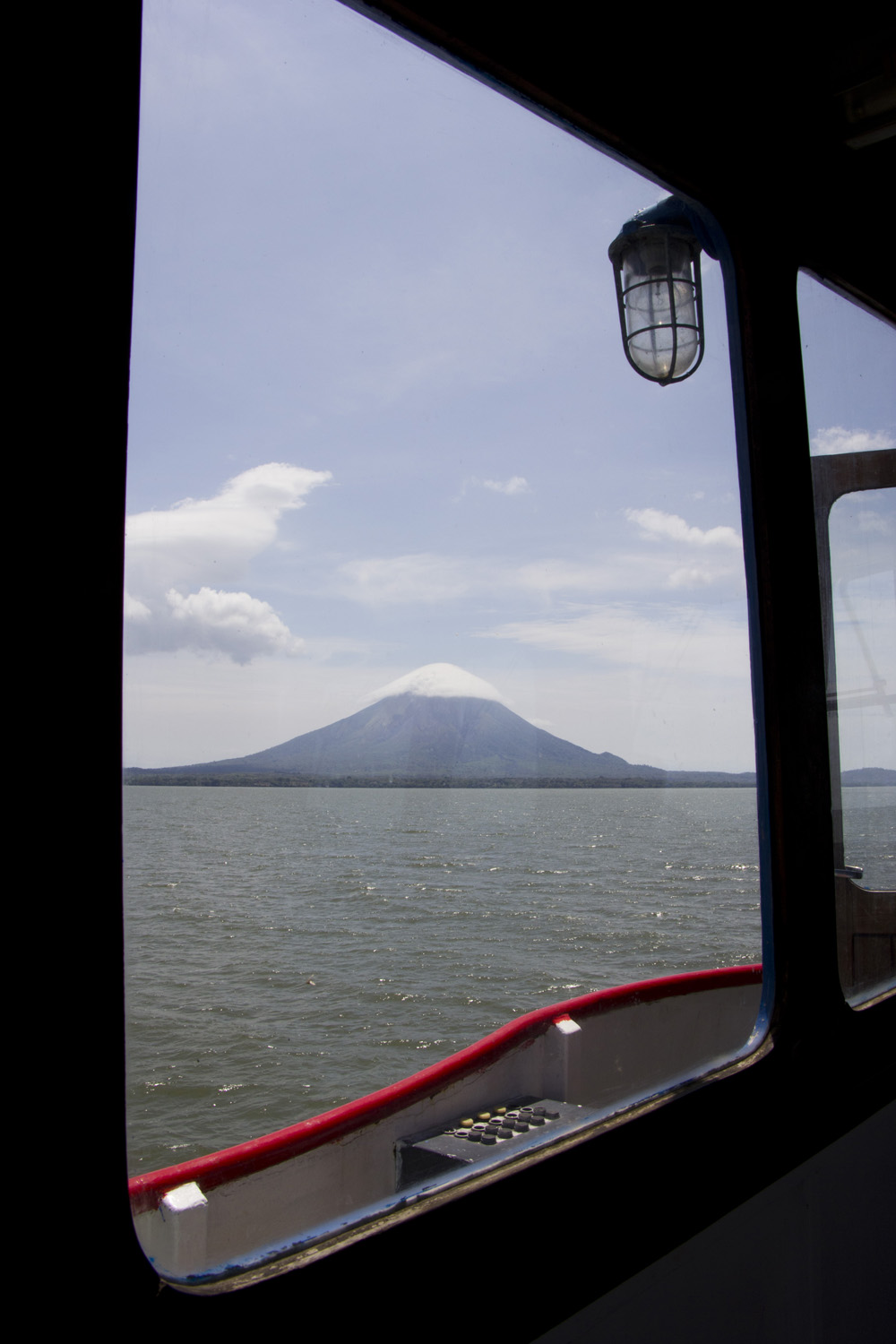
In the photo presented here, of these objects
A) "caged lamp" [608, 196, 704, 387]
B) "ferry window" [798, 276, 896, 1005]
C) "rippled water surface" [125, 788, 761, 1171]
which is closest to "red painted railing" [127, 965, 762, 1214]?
"rippled water surface" [125, 788, 761, 1171]

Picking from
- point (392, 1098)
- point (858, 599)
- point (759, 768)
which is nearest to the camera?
point (759, 768)

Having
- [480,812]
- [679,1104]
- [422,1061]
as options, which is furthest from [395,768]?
[480,812]

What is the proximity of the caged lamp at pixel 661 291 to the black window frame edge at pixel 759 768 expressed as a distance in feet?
0.24

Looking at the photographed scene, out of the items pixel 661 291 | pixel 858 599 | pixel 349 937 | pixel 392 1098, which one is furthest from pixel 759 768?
pixel 349 937

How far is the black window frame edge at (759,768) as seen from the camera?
0.50 metres

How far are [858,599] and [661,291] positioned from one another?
0.61 meters

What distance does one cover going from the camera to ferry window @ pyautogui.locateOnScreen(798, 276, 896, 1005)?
51.6 inches

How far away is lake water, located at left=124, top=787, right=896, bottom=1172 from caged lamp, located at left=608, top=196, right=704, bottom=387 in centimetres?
65

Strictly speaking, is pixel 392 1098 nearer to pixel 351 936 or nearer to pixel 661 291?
pixel 661 291

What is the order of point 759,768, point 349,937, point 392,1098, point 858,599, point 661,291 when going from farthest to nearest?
point 349,937, point 392,1098, point 858,599, point 661,291, point 759,768

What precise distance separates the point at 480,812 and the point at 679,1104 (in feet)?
143

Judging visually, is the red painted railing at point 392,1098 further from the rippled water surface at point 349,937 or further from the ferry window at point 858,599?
the ferry window at point 858,599

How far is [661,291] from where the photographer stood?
1326 millimetres

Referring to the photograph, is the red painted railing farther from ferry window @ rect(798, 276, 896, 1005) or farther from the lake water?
ferry window @ rect(798, 276, 896, 1005)
